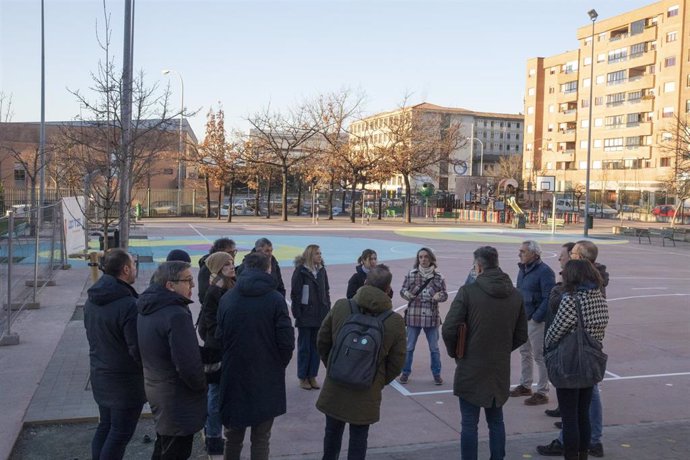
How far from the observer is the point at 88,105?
12.0 meters

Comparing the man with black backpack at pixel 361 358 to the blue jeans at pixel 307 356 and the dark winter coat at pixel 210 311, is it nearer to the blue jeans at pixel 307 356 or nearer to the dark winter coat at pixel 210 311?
the dark winter coat at pixel 210 311

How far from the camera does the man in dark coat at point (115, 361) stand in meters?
5.16

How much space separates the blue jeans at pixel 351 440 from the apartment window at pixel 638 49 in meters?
83.1

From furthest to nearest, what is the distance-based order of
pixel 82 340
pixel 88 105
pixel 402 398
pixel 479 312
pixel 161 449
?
pixel 88 105 < pixel 82 340 < pixel 402 398 < pixel 479 312 < pixel 161 449

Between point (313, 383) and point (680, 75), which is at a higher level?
point (680, 75)

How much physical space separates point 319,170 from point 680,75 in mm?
42809

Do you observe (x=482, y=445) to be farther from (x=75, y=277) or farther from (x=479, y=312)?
(x=75, y=277)

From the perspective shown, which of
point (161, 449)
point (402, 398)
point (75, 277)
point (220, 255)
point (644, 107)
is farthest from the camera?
point (644, 107)

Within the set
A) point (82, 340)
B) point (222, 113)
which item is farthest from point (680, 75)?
point (82, 340)

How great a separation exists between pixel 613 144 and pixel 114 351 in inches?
3443

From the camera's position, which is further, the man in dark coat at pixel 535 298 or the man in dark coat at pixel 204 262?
the man in dark coat at pixel 535 298

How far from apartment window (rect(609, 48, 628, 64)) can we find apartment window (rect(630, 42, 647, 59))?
1.04 m

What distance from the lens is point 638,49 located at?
260 feet

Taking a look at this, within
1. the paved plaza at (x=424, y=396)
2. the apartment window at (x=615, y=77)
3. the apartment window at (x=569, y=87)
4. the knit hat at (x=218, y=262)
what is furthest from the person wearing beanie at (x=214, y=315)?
the apartment window at (x=569, y=87)
